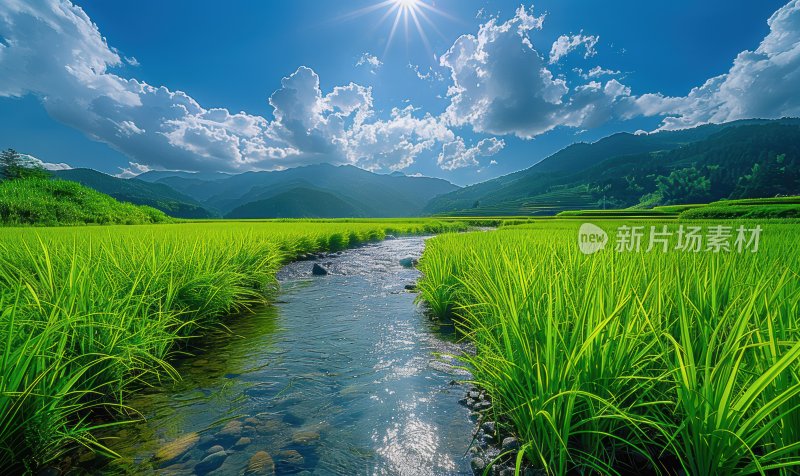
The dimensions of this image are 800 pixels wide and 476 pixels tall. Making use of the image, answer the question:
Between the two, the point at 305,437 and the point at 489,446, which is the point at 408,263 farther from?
the point at 489,446

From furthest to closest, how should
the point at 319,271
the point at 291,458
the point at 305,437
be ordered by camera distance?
the point at 319,271 → the point at 305,437 → the point at 291,458

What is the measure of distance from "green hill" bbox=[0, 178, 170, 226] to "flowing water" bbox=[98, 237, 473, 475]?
2385 centimetres

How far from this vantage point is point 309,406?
332cm

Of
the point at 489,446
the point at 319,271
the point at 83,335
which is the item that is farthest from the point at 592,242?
the point at 83,335

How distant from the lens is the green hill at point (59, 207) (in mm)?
19062

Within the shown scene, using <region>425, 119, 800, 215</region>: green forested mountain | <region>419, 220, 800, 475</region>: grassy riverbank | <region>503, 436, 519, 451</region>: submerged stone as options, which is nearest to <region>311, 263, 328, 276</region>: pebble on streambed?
<region>419, 220, 800, 475</region>: grassy riverbank

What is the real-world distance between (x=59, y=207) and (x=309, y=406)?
28298 millimetres

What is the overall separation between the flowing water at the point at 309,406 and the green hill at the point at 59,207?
2385 cm

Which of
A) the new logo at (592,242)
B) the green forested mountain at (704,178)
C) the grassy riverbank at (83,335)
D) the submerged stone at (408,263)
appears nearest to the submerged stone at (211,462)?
the grassy riverbank at (83,335)

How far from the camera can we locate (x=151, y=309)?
4.29 m

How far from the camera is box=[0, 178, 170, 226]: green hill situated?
19062mm

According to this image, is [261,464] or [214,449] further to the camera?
[214,449]

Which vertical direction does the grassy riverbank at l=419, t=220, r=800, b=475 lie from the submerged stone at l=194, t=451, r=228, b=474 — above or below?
above

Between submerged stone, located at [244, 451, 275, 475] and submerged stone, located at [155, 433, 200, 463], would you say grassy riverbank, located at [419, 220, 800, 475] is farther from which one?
submerged stone, located at [155, 433, 200, 463]
